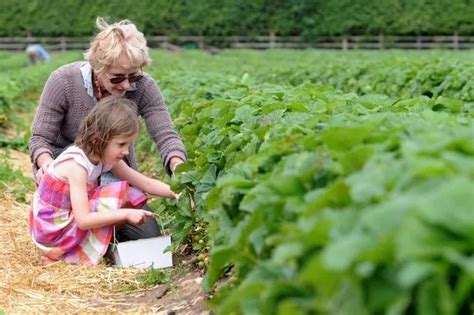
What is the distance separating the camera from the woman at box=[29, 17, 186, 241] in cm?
562

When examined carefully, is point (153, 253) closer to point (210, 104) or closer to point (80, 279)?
point (80, 279)

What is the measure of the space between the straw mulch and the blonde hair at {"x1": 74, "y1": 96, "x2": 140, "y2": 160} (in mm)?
692

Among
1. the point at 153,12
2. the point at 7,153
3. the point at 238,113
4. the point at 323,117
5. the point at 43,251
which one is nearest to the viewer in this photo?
the point at 323,117

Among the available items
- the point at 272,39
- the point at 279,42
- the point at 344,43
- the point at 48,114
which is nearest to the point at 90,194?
the point at 48,114

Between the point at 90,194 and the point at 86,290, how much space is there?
70cm

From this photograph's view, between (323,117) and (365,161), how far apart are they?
128cm

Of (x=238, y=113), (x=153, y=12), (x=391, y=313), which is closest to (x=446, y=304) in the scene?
(x=391, y=313)

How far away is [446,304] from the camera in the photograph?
83.0 inches

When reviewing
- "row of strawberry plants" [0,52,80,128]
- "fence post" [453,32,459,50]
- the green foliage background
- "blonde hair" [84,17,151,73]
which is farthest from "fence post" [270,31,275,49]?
"blonde hair" [84,17,151,73]

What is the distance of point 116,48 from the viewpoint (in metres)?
5.57

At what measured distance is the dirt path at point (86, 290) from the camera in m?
4.62

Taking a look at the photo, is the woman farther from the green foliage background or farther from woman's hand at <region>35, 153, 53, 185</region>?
the green foliage background

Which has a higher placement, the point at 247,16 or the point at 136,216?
the point at 136,216

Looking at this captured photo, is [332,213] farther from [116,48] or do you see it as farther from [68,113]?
[68,113]
